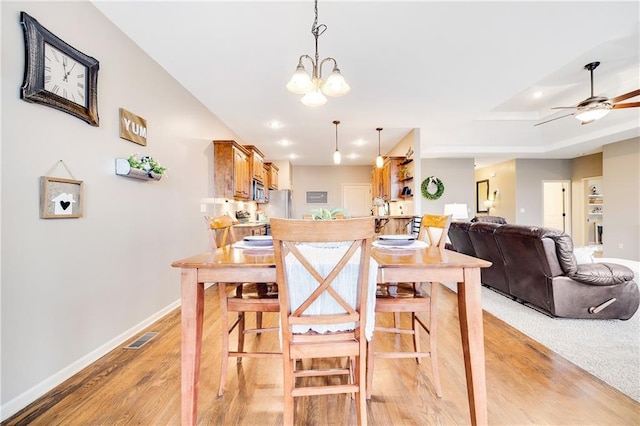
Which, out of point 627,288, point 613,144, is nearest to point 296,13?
point 627,288

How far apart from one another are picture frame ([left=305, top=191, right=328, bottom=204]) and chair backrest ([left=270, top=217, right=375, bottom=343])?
25.0 feet

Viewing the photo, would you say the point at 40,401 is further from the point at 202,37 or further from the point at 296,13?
the point at 296,13

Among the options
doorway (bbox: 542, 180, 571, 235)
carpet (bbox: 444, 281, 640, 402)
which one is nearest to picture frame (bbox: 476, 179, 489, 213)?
doorway (bbox: 542, 180, 571, 235)

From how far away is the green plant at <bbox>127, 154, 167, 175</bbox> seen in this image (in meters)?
2.37

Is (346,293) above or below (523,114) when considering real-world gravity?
below

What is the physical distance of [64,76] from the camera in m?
1.81

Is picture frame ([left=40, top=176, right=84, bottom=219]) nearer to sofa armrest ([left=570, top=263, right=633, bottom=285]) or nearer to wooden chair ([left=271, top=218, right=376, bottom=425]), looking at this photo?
wooden chair ([left=271, top=218, right=376, bottom=425])

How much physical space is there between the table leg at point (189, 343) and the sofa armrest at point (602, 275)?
125 inches

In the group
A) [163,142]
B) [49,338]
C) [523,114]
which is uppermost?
[523,114]

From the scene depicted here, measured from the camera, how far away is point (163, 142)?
9.85 feet

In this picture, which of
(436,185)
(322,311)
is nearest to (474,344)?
(322,311)

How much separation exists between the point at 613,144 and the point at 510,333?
609 cm

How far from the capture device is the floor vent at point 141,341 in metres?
2.28

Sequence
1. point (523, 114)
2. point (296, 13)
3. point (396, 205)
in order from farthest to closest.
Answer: point (396, 205) < point (523, 114) < point (296, 13)
